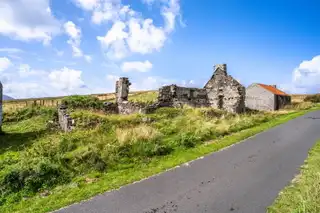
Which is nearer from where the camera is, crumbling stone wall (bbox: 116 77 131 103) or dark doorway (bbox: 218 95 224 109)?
crumbling stone wall (bbox: 116 77 131 103)

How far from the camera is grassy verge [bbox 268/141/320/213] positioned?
18.8ft

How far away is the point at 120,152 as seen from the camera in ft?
36.3

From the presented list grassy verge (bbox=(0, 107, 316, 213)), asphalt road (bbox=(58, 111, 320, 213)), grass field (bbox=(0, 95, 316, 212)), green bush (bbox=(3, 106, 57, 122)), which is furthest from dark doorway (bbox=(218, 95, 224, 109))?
asphalt road (bbox=(58, 111, 320, 213))

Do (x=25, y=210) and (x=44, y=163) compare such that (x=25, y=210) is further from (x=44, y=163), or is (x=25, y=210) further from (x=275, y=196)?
(x=275, y=196)

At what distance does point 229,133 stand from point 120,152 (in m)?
8.66

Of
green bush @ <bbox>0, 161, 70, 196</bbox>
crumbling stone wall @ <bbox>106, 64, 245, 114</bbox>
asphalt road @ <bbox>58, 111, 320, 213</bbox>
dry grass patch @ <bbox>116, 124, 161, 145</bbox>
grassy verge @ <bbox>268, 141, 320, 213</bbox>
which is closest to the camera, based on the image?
grassy verge @ <bbox>268, 141, 320, 213</bbox>

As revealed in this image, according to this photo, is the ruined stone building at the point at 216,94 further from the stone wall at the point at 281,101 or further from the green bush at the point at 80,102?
the stone wall at the point at 281,101

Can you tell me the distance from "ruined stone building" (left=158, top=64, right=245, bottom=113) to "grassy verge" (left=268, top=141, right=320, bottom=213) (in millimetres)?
20159

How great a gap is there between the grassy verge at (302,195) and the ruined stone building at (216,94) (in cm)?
2016

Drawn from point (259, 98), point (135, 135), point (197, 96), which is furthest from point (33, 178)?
point (259, 98)

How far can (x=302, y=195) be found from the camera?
269 inches

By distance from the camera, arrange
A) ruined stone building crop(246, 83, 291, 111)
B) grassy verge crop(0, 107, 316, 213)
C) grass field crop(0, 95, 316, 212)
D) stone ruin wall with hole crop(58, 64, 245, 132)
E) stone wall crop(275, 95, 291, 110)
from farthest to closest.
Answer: stone wall crop(275, 95, 291, 110) < ruined stone building crop(246, 83, 291, 111) < stone ruin wall with hole crop(58, 64, 245, 132) < grass field crop(0, 95, 316, 212) < grassy verge crop(0, 107, 316, 213)

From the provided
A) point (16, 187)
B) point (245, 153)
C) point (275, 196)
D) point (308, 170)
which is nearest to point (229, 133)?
point (245, 153)

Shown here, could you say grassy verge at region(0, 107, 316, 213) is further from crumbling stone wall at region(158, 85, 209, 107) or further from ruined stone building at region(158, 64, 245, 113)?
ruined stone building at region(158, 64, 245, 113)
